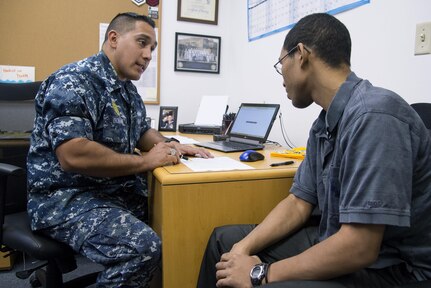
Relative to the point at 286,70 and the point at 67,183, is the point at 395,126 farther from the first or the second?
the point at 67,183

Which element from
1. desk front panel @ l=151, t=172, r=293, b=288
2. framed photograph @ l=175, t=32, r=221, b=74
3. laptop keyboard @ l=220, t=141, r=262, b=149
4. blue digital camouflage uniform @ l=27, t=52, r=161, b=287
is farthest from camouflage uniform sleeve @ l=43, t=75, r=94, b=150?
→ framed photograph @ l=175, t=32, r=221, b=74

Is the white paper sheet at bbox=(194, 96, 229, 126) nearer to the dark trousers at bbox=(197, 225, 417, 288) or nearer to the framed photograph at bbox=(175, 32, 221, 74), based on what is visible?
the framed photograph at bbox=(175, 32, 221, 74)

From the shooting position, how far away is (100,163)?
110 centimetres

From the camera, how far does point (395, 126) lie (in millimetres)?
644

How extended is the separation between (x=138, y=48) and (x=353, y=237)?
108cm

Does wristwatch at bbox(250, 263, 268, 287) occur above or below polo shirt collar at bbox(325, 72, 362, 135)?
below

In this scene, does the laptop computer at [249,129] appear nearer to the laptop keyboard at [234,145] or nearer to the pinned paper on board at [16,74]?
the laptop keyboard at [234,145]

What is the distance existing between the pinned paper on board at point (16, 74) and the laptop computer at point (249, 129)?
134 cm

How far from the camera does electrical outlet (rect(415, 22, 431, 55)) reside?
108 centimetres

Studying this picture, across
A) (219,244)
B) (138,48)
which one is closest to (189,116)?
(138,48)

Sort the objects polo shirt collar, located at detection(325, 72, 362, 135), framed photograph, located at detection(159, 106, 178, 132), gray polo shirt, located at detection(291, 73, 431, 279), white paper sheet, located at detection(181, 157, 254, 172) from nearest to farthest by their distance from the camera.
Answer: gray polo shirt, located at detection(291, 73, 431, 279) < polo shirt collar, located at detection(325, 72, 362, 135) < white paper sheet, located at detection(181, 157, 254, 172) < framed photograph, located at detection(159, 106, 178, 132)

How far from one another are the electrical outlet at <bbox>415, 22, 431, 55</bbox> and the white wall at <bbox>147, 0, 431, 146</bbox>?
20 mm

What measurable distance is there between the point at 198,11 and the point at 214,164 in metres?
1.69

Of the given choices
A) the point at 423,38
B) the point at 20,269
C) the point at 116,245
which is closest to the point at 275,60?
the point at 423,38
